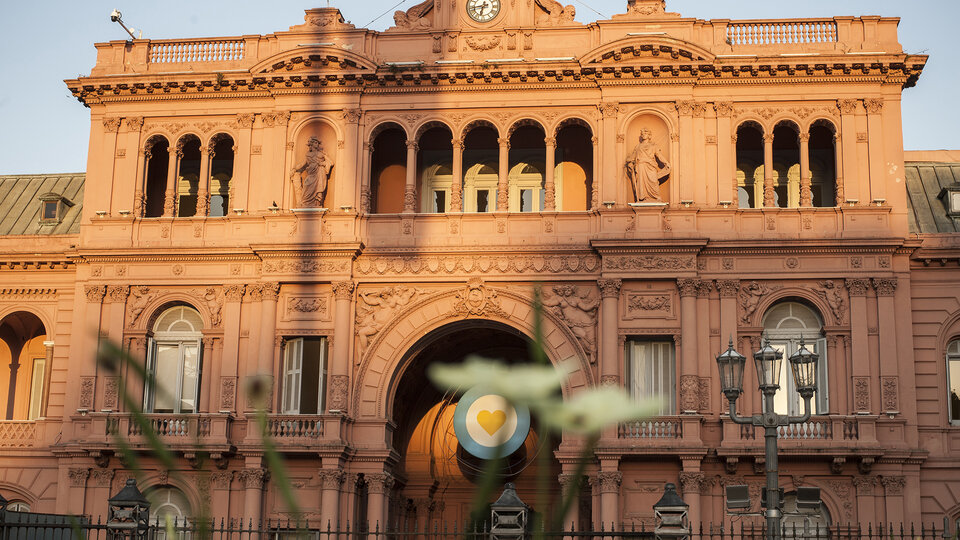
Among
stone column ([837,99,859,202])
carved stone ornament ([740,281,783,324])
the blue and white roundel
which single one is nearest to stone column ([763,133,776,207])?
stone column ([837,99,859,202])

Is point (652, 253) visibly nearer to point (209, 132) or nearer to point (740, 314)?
point (740, 314)

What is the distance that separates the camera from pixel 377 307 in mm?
33469

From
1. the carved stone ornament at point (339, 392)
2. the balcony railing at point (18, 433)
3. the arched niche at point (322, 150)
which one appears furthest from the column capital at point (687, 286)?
the balcony railing at point (18, 433)

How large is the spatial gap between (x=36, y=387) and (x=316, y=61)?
14083 millimetres

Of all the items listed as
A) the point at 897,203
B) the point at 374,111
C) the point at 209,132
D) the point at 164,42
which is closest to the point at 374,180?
the point at 374,111

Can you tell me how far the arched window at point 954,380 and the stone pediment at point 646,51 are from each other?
34.5 ft

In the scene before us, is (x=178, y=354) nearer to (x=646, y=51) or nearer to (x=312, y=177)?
(x=312, y=177)

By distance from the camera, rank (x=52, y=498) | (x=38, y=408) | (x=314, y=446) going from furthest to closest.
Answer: (x=38, y=408)
(x=52, y=498)
(x=314, y=446)

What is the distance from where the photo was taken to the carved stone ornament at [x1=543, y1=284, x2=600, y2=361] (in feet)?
107

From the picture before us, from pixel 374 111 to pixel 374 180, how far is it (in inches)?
92.7

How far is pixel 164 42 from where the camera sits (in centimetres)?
3606

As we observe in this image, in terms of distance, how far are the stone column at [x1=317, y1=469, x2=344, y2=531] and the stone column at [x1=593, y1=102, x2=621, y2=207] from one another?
413 inches

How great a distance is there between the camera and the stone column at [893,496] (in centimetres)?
3027

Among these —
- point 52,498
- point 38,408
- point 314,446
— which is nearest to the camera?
point 314,446
